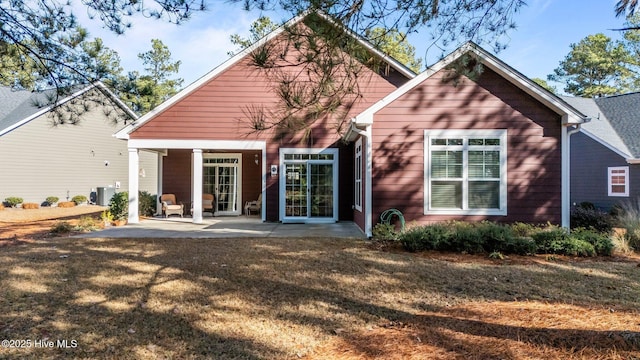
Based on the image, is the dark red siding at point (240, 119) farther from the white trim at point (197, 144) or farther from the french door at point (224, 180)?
the french door at point (224, 180)

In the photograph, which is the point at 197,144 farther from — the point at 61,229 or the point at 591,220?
the point at 591,220

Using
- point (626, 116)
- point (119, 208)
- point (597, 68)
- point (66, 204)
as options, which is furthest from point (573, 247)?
point (597, 68)

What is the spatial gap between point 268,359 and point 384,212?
21.6ft

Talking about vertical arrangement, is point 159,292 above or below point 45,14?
below

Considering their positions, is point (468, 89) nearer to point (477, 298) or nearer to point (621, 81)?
point (477, 298)

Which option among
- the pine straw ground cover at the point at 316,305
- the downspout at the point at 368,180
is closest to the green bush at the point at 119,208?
the pine straw ground cover at the point at 316,305

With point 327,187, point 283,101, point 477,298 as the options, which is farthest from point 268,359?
point 327,187

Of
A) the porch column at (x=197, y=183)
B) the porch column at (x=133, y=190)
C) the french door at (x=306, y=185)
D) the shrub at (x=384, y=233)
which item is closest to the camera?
the shrub at (x=384, y=233)

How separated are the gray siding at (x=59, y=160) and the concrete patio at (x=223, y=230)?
8.50 metres

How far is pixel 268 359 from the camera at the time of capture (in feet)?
10.4

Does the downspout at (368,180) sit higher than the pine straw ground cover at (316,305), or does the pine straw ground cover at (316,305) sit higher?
the downspout at (368,180)

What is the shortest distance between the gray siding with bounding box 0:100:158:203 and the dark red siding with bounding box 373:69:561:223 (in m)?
14.0

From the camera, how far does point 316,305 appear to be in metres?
4.47

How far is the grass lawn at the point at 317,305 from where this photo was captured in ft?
10.9
